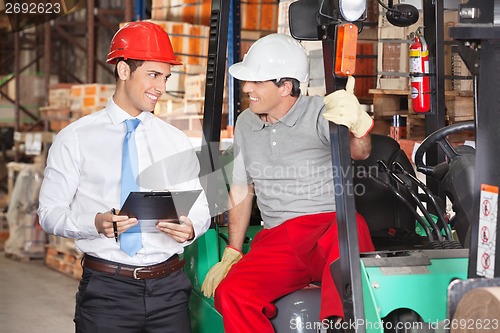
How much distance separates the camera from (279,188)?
164 inches

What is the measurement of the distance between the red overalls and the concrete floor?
13.5 ft

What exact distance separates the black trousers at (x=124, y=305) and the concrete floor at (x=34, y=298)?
401cm

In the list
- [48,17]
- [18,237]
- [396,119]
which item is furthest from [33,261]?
[396,119]

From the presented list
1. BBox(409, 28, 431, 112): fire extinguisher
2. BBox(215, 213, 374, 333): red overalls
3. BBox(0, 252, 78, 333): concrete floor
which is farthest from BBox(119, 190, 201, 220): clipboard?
BBox(0, 252, 78, 333): concrete floor

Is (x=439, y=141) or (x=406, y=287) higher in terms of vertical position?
(x=439, y=141)

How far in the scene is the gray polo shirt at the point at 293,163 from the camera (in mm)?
4082

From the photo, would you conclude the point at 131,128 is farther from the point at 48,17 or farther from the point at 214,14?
the point at 48,17

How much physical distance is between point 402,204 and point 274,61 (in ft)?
3.49

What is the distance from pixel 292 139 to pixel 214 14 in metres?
0.94

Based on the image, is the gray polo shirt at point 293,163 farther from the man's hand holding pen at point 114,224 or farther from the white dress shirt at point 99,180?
the man's hand holding pen at point 114,224

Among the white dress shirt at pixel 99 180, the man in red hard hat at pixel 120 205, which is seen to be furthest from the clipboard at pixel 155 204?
the white dress shirt at pixel 99 180

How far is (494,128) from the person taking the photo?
2.49 metres

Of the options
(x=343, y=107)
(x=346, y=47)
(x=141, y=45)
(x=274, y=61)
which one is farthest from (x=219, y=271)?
(x=346, y=47)

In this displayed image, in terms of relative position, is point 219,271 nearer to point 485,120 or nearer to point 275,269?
point 275,269
